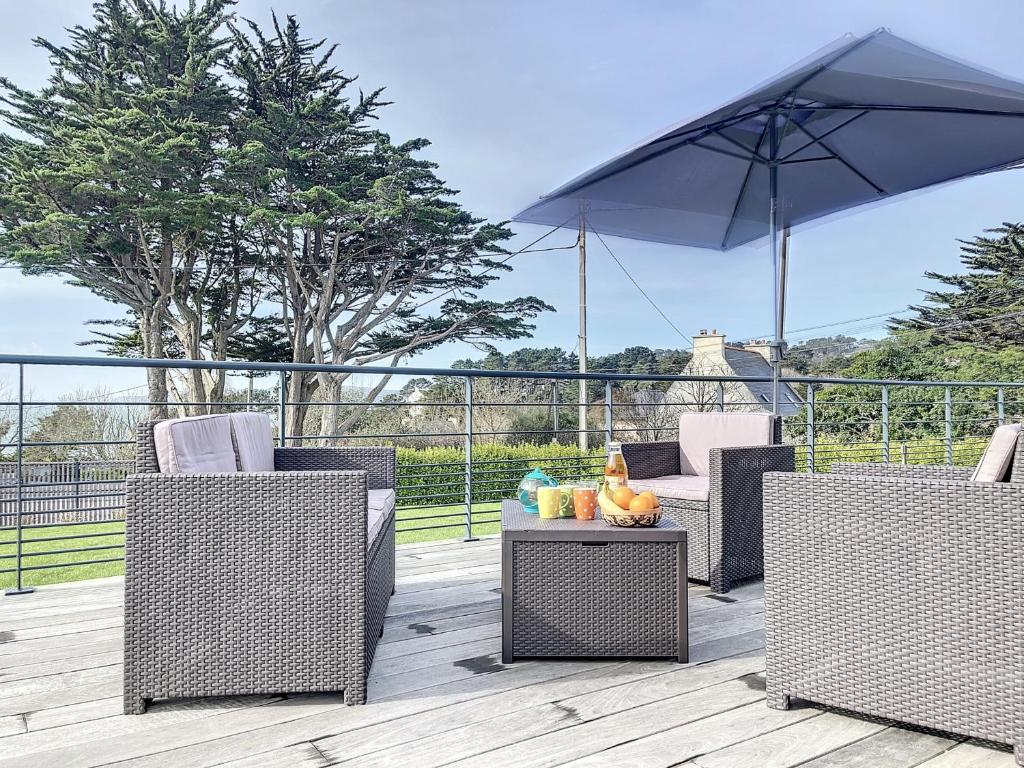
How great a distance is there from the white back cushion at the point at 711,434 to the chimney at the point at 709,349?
39.3 feet

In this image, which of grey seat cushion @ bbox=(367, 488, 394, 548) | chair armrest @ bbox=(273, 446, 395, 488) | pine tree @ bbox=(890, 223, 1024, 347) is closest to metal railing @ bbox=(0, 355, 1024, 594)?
chair armrest @ bbox=(273, 446, 395, 488)

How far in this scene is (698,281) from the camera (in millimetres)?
18672

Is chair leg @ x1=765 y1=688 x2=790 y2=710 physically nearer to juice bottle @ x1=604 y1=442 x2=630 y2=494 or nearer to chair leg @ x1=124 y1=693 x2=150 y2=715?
juice bottle @ x1=604 y1=442 x2=630 y2=494

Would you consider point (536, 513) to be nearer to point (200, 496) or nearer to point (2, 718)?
point (200, 496)

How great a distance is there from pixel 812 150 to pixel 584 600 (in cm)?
286

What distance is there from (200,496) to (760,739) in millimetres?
1334

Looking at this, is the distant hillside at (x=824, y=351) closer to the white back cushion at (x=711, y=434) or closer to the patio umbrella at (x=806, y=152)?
the patio umbrella at (x=806, y=152)

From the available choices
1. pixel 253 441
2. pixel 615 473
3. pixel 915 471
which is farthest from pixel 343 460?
pixel 915 471

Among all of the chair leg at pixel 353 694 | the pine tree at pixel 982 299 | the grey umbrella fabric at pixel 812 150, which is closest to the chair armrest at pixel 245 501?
the chair leg at pixel 353 694

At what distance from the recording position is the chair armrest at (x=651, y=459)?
3113mm

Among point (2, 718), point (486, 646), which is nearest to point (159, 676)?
point (2, 718)

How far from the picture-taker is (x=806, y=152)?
373 centimetres

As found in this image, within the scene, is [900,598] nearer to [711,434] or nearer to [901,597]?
[901,597]

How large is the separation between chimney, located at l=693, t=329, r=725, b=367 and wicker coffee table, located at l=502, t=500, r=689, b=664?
13.4 metres
